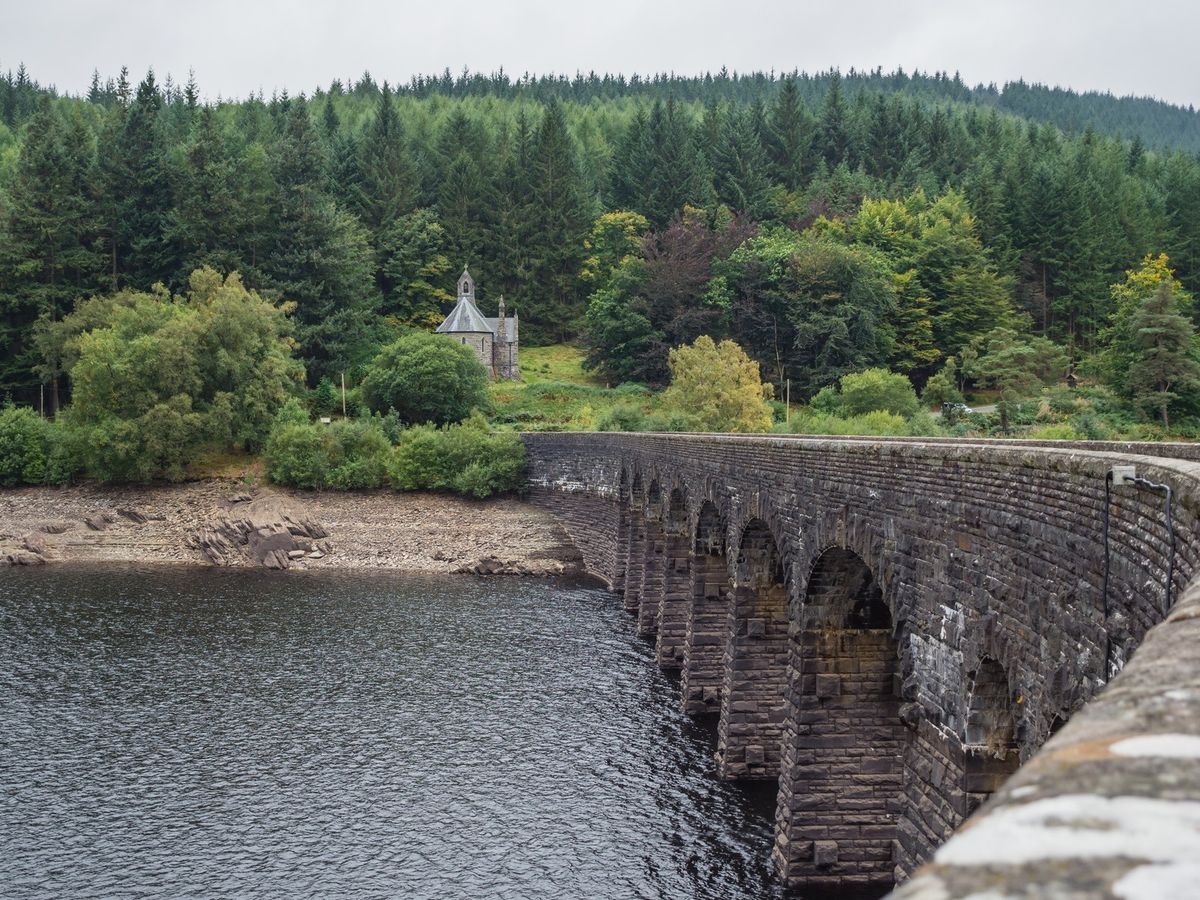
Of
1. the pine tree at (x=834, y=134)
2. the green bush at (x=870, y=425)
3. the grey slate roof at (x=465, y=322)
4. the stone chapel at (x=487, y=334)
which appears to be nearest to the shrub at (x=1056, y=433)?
the green bush at (x=870, y=425)

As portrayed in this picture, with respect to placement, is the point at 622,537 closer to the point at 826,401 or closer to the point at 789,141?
the point at 826,401

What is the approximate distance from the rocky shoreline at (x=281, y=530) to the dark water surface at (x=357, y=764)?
624 inches

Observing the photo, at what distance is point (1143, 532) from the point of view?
9.12 m

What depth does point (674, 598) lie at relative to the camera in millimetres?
36875

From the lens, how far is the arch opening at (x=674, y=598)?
36.7 meters

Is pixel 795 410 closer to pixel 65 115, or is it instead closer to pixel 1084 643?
pixel 1084 643

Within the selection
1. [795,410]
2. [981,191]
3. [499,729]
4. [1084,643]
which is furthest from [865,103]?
[1084,643]

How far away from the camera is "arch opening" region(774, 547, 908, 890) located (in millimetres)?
19656

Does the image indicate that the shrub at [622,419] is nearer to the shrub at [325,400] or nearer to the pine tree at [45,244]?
the shrub at [325,400]

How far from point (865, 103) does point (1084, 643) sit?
14915 centimetres

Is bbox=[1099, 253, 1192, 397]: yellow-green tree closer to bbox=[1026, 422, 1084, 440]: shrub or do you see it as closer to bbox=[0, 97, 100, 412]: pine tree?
bbox=[1026, 422, 1084, 440]: shrub

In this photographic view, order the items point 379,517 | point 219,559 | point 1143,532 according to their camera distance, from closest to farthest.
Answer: point 1143,532 → point 219,559 → point 379,517

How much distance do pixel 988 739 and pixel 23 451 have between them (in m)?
72.7

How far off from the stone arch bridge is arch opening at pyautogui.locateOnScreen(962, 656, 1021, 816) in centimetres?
Result: 2
